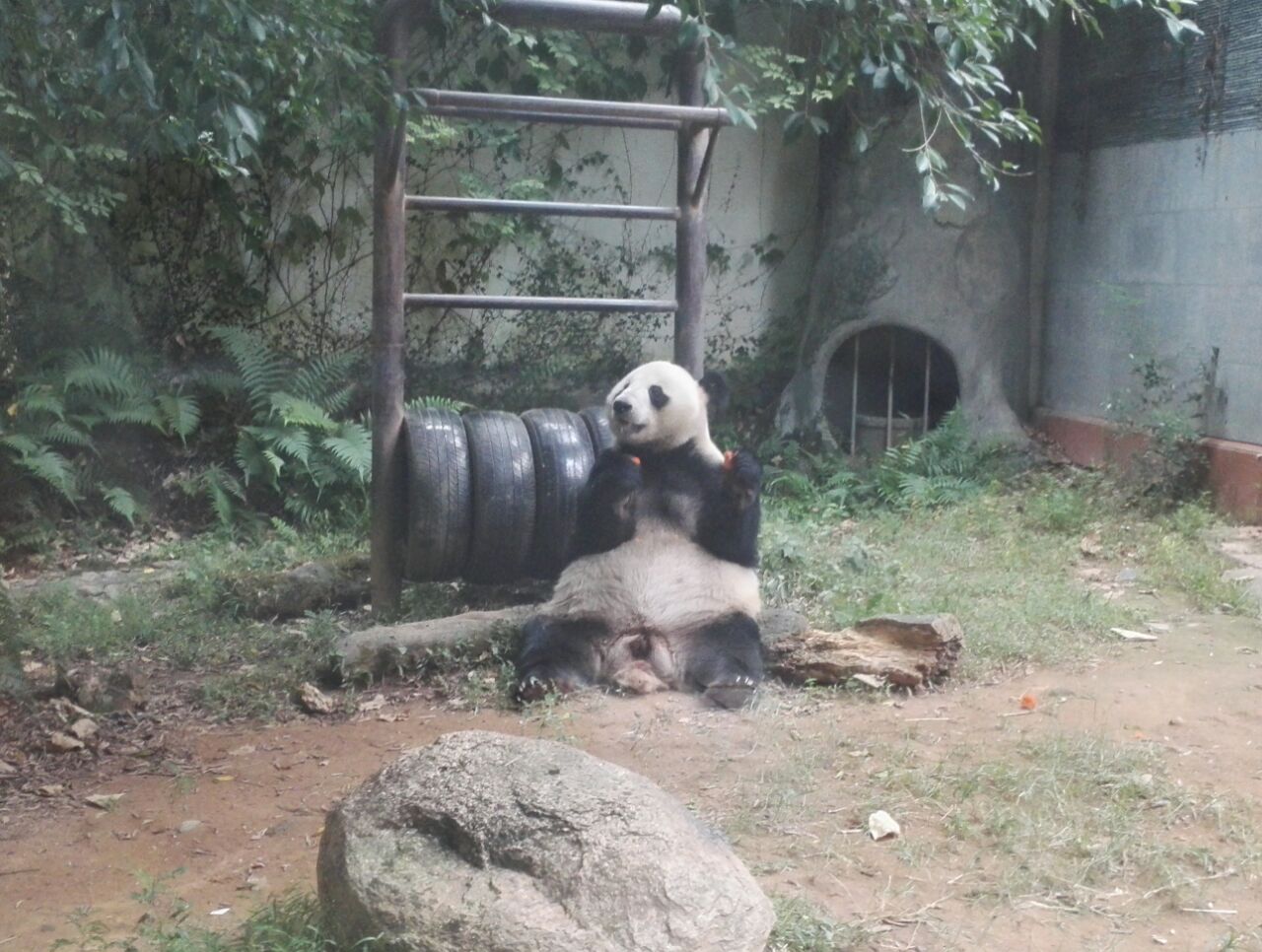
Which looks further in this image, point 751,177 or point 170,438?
point 751,177

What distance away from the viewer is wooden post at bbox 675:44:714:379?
661 cm

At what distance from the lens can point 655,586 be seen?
535cm

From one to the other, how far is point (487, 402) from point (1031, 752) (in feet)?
20.5

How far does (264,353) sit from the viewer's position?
29.6 feet

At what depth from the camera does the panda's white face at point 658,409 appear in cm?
533

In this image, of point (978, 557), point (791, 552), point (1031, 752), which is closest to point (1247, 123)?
point (978, 557)

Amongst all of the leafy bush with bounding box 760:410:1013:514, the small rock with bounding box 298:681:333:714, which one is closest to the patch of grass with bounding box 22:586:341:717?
the small rock with bounding box 298:681:333:714

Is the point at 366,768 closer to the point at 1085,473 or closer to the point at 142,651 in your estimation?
the point at 142,651

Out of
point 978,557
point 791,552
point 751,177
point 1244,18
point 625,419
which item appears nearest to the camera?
point 625,419

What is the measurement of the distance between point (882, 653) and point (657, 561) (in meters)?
0.97

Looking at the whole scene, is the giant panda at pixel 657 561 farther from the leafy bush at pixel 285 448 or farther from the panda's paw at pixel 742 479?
the leafy bush at pixel 285 448

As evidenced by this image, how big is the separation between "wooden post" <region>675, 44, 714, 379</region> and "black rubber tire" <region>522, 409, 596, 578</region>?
71cm

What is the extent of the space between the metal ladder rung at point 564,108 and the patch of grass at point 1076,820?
10.1 feet

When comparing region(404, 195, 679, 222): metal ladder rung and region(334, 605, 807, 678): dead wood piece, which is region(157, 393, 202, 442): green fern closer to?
region(404, 195, 679, 222): metal ladder rung
